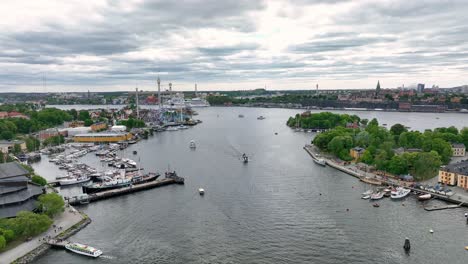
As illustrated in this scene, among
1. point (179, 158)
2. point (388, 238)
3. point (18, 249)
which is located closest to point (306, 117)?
point (179, 158)

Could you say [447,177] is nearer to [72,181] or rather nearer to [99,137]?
[72,181]

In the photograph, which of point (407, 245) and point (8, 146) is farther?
point (8, 146)

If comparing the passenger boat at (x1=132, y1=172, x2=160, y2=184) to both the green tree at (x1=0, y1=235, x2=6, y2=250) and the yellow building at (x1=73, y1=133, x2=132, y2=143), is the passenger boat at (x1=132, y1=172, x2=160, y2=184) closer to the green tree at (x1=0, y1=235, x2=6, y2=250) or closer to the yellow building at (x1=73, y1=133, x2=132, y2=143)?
the green tree at (x1=0, y1=235, x2=6, y2=250)

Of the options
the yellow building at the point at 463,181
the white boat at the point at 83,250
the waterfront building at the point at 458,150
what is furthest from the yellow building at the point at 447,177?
the white boat at the point at 83,250

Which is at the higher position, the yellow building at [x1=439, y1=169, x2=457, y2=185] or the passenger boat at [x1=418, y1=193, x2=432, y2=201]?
the yellow building at [x1=439, y1=169, x2=457, y2=185]

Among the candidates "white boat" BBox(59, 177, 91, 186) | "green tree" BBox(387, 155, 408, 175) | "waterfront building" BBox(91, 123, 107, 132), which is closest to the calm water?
"green tree" BBox(387, 155, 408, 175)

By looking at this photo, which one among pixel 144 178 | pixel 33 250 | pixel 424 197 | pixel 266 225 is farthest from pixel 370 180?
pixel 33 250

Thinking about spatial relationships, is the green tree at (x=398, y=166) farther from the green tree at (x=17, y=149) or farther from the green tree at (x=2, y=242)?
the green tree at (x=17, y=149)
